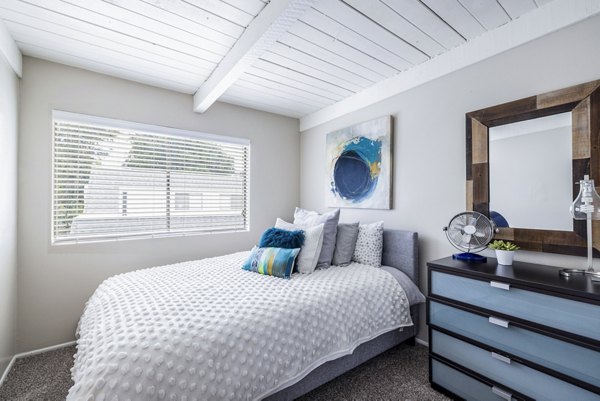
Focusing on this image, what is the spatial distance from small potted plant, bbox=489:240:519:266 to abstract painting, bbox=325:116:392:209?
96 cm

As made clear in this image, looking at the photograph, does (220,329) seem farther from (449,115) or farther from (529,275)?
(449,115)

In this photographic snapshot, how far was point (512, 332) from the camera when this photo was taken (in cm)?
142

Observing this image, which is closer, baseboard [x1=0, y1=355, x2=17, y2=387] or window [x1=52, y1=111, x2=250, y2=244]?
baseboard [x1=0, y1=355, x2=17, y2=387]

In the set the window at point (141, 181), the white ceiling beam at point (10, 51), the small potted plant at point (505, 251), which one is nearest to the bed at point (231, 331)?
the small potted plant at point (505, 251)

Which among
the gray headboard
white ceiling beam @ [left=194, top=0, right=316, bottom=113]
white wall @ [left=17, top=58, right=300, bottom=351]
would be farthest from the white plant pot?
white wall @ [left=17, top=58, right=300, bottom=351]

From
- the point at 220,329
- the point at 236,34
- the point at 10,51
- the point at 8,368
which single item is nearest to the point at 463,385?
the point at 220,329

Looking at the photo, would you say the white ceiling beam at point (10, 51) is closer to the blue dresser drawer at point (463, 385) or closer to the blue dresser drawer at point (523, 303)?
the blue dresser drawer at point (523, 303)

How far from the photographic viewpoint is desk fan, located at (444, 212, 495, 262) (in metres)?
1.76

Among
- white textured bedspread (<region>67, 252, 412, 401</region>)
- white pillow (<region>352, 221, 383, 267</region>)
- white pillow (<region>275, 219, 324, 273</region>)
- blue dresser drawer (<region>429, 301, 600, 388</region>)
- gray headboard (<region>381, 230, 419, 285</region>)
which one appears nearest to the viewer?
white textured bedspread (<region>67, 252, 412, 401</region>)

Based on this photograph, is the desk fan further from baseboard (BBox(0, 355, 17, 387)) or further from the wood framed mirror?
baseboard (BBox(0, 355, 17, 387))

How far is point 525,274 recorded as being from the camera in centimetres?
146

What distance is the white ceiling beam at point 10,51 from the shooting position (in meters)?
1.72

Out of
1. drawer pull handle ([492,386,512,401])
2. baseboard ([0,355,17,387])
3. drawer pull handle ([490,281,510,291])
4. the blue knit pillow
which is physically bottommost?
baseboard ([0,355,17,387])

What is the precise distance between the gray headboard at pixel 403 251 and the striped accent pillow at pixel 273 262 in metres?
0.86
